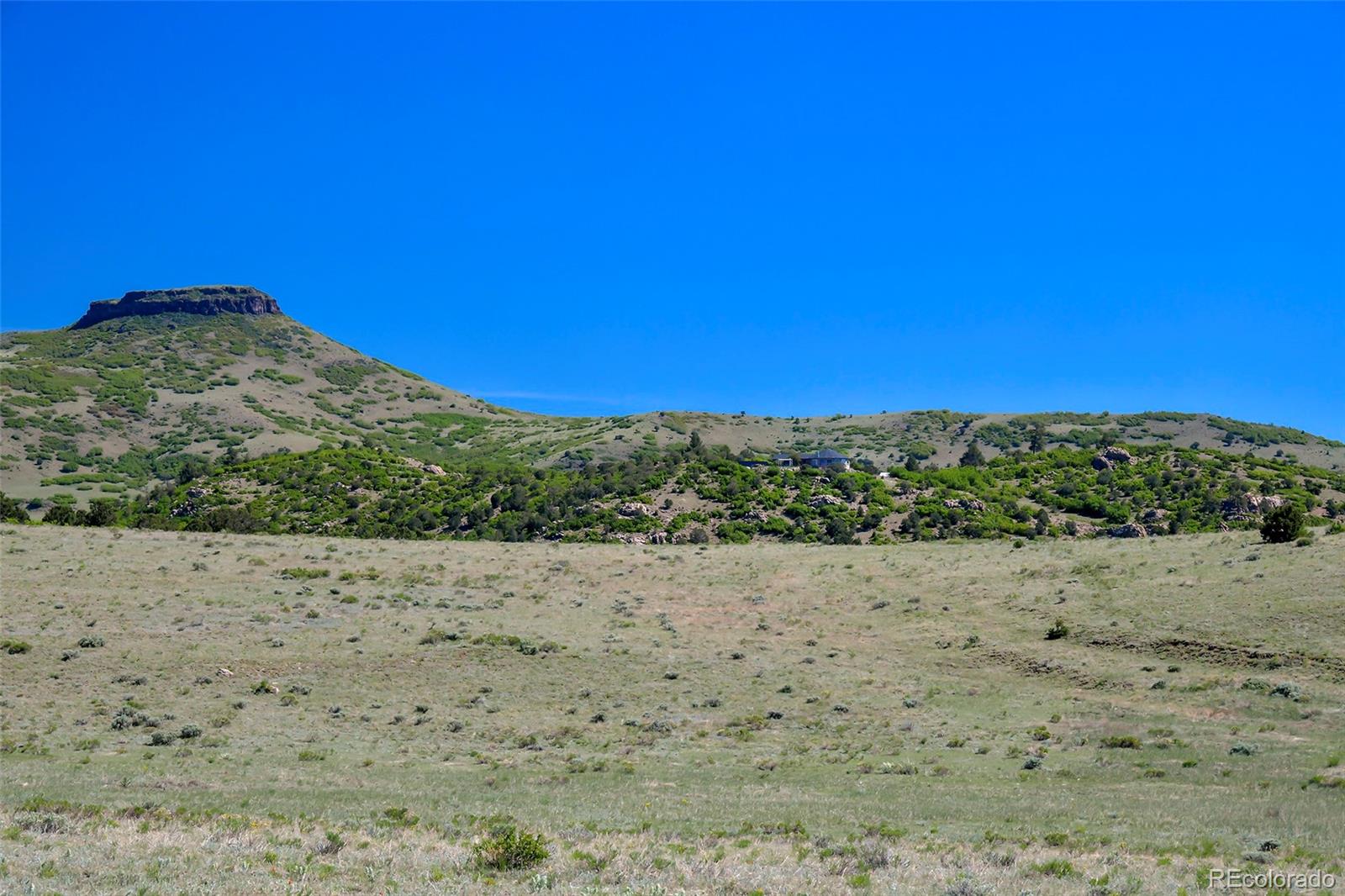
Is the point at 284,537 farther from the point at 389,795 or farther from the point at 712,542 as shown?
the point at 389,795

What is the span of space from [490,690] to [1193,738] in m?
19.2

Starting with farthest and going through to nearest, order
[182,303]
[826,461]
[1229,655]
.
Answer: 1. [182,303]
2. [826,461]
3. [1229,655]

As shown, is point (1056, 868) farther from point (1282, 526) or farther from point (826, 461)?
point (826, 461)

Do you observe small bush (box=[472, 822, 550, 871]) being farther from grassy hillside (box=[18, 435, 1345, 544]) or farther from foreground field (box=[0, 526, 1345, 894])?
grassy hillside (box=[18, 435, 1345, 544])

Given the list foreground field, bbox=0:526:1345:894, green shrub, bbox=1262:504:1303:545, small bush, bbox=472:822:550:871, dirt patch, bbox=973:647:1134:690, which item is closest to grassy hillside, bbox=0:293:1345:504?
green shrub, bbox=1262:504:1303:545

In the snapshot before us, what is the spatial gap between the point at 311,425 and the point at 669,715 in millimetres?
113325

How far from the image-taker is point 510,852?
1335cm

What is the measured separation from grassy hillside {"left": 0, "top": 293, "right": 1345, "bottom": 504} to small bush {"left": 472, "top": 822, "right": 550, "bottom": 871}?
280 feet

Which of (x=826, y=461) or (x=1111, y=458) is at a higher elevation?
(x=1111, y=458)

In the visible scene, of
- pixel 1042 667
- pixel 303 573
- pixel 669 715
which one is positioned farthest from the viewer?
pixel 303 573

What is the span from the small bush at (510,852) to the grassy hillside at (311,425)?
8523 cm

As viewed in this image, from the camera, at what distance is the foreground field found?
46.6ft

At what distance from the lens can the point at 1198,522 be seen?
2520 inches

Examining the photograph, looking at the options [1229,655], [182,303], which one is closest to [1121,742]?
[1229,655]
